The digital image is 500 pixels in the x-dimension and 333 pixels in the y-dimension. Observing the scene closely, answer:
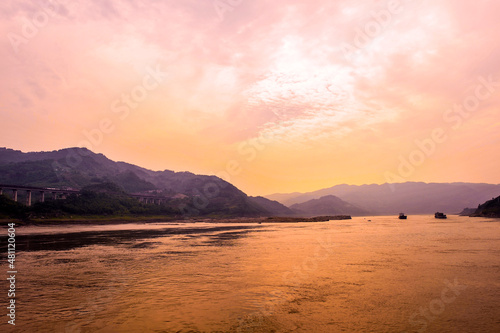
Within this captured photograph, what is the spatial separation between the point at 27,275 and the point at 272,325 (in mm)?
24085

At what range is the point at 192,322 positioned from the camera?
14.3 metres

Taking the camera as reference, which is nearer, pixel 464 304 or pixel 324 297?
pixel 464 304

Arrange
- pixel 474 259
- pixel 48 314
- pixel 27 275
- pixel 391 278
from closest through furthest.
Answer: pixel 48 314 → pixel 391 278 → pixel 27 275 → pixel 474 259

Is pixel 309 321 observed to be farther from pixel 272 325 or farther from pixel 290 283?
pixel 290 283

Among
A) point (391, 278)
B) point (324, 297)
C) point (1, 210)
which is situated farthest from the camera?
point (1, 210)

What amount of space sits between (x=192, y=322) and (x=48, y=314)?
818 cm

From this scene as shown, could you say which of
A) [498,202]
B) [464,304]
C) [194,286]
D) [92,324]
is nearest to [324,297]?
[464,304]

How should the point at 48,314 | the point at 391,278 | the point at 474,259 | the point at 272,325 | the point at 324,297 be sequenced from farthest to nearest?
the point at 474,259
the point at 391,278
the point at 324,297
the point at 48,314
the point at 272,325

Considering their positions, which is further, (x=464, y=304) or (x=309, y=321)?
(x=464, y=304)

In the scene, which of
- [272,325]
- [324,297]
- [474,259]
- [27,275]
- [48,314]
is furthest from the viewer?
[474,259]

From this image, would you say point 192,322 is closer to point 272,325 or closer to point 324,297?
point 272,325

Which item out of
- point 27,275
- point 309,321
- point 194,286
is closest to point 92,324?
point 194,286

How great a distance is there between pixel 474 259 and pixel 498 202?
579 ft

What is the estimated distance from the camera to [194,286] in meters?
21.6
